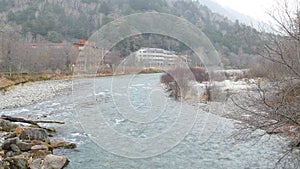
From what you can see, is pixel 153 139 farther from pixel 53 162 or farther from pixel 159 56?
pixel 159 56

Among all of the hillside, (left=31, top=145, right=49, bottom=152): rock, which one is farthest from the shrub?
the hillside

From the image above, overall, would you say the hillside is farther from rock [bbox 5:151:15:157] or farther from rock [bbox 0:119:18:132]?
rock [bbox 5:151:15:157]

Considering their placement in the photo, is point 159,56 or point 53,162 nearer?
point 53,162

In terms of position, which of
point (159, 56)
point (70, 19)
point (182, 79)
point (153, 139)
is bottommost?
point (153, 139)

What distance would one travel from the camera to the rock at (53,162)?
6.70m

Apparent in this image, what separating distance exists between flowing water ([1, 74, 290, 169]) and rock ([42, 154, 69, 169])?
21 cm

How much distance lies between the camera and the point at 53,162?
682cm

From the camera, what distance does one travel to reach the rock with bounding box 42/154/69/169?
6699mm

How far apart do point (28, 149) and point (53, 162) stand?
1.40 meters

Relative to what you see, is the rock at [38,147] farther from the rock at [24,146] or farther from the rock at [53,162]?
the rock at [53,162]

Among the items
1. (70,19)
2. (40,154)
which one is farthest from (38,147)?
(70,19)

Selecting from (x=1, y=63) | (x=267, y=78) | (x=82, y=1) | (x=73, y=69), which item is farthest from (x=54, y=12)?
(x=267, y=78)

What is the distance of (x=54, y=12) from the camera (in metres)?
90.2

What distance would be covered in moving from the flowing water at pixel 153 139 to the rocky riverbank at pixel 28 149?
15.4 inches
